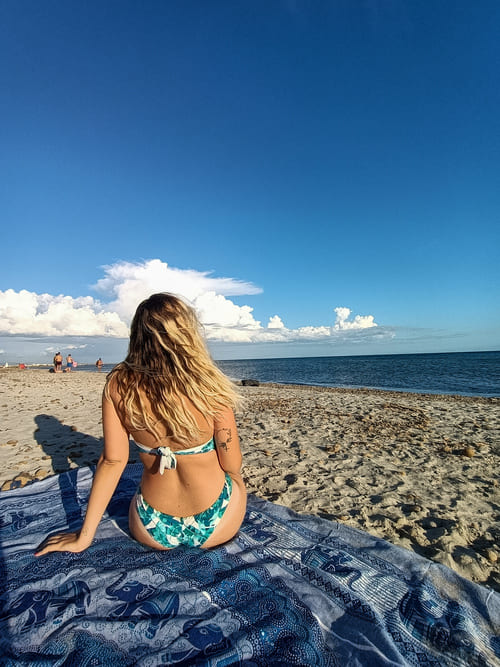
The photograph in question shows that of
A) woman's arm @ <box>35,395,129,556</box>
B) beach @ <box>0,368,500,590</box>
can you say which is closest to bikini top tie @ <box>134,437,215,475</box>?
woman's arm @ <box>35,395,129,556</box>

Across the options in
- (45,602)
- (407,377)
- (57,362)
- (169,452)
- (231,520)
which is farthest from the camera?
(57,362)

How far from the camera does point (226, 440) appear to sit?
2605mm

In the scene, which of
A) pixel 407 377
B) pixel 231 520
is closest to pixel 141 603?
pixel 231 520

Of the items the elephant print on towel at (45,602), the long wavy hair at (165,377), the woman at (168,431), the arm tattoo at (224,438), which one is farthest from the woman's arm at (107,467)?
the arm tattoo at (224,438)

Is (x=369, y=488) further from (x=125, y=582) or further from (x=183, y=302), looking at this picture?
(x=183, y=302)

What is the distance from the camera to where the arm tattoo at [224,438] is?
102 inches

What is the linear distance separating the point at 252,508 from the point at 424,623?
1907 millimetres

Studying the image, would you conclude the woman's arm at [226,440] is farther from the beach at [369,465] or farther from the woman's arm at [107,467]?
the beach at [369,465]

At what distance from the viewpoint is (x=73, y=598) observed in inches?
84.5

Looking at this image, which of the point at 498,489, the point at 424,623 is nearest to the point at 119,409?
the point at 424,623

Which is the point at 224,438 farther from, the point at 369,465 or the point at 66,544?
the point at 369,465

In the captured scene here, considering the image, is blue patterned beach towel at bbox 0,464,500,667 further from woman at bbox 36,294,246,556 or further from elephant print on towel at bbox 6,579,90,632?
woman at bbox 36,294,246,556

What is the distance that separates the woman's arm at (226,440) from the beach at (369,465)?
1562 mm

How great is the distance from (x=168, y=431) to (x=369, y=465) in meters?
4.65
